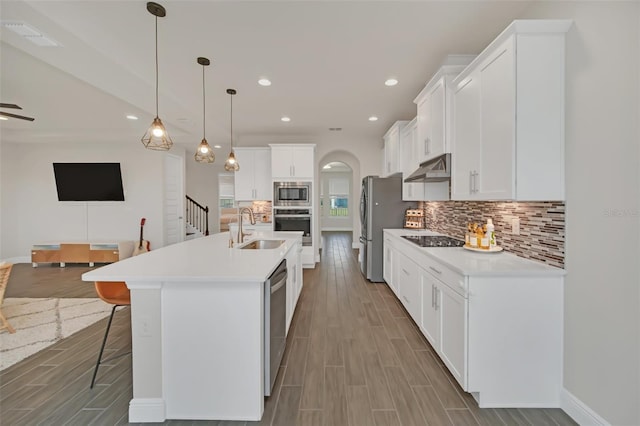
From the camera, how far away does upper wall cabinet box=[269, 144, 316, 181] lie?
5262mm

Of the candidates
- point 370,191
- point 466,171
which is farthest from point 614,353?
point 370,191

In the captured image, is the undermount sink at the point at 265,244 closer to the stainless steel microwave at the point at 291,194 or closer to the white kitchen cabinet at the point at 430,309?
the white kitchen cabinet at the point at 430,309

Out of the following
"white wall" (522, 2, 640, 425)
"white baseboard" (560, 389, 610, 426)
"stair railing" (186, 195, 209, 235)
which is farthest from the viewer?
"stair railing" (186, 195, 209, 235)

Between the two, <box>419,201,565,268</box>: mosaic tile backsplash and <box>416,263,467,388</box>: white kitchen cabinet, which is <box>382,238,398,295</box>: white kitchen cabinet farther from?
<box>416,263,467,388</box>: white kitchen cabinet

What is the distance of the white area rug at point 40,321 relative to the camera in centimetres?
243

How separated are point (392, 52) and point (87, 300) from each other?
4.97 meters

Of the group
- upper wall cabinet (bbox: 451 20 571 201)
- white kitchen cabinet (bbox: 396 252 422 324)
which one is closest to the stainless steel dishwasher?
white kitchen cabinet (bbox: 396 252 422 324)

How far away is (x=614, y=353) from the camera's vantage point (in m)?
1.40

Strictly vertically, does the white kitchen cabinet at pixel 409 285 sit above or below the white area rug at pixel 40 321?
above

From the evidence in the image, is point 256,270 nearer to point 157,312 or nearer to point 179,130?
point 157,312

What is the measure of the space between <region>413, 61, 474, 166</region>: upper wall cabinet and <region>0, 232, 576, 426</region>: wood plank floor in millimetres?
1968

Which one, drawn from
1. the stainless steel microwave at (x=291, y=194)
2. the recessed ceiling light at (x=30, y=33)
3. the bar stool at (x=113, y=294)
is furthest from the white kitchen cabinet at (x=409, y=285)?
the recessed ceiling light at (x=30, y=33)

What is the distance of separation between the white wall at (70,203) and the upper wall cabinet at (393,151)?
17.2 feet

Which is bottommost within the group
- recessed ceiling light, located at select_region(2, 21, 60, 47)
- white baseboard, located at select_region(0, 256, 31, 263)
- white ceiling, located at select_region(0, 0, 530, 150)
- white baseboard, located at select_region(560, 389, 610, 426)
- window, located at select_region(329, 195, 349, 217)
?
white baseboard, located at select_region(560, 389, 610, 426)
